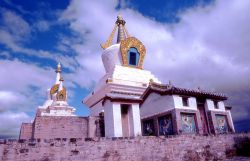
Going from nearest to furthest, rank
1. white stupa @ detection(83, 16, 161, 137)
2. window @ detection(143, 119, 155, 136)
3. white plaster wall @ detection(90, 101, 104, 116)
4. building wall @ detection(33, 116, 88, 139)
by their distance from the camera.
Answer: building wall @ detection(33, 116, 88, 139) → white stupa @ detection(83, 16, 161, 137) → window @ detection(143, 119, 155, 136) → white plaster wall @ detection(90, 101, 104, 116)

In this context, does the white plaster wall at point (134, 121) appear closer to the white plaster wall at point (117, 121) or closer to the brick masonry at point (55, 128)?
the white plaster wall at point (117, 121)

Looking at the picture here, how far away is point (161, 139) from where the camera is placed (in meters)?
11.4

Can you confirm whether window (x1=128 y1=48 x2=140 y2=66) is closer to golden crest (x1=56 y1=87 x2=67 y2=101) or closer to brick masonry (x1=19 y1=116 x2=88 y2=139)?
brick masonry (x1=19 y1=116 x2=88 y2=139)

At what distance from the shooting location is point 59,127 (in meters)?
15.7

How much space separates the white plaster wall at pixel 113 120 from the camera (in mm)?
15000

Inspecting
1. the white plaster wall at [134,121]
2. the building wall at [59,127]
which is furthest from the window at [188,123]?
the building wall at [59,127]

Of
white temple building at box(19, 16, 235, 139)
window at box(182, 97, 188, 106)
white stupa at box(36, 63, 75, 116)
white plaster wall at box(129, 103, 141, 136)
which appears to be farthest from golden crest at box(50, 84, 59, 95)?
window at box(182, 97, 188, 106)

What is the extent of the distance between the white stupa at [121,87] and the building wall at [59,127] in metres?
1.97

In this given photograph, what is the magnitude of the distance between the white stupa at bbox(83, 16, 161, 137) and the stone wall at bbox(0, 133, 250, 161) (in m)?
4.39

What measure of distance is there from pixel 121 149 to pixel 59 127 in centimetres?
737

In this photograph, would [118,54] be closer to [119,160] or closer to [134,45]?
[134,45]

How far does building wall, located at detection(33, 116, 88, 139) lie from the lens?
49.6 ft

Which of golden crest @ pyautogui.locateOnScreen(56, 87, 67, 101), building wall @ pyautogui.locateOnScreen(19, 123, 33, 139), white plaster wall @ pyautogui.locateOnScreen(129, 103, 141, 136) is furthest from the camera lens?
golden crest @ pyautogui.locateOnScreen(56, 87, 67, 101)

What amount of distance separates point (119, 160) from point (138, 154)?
3.49ft
